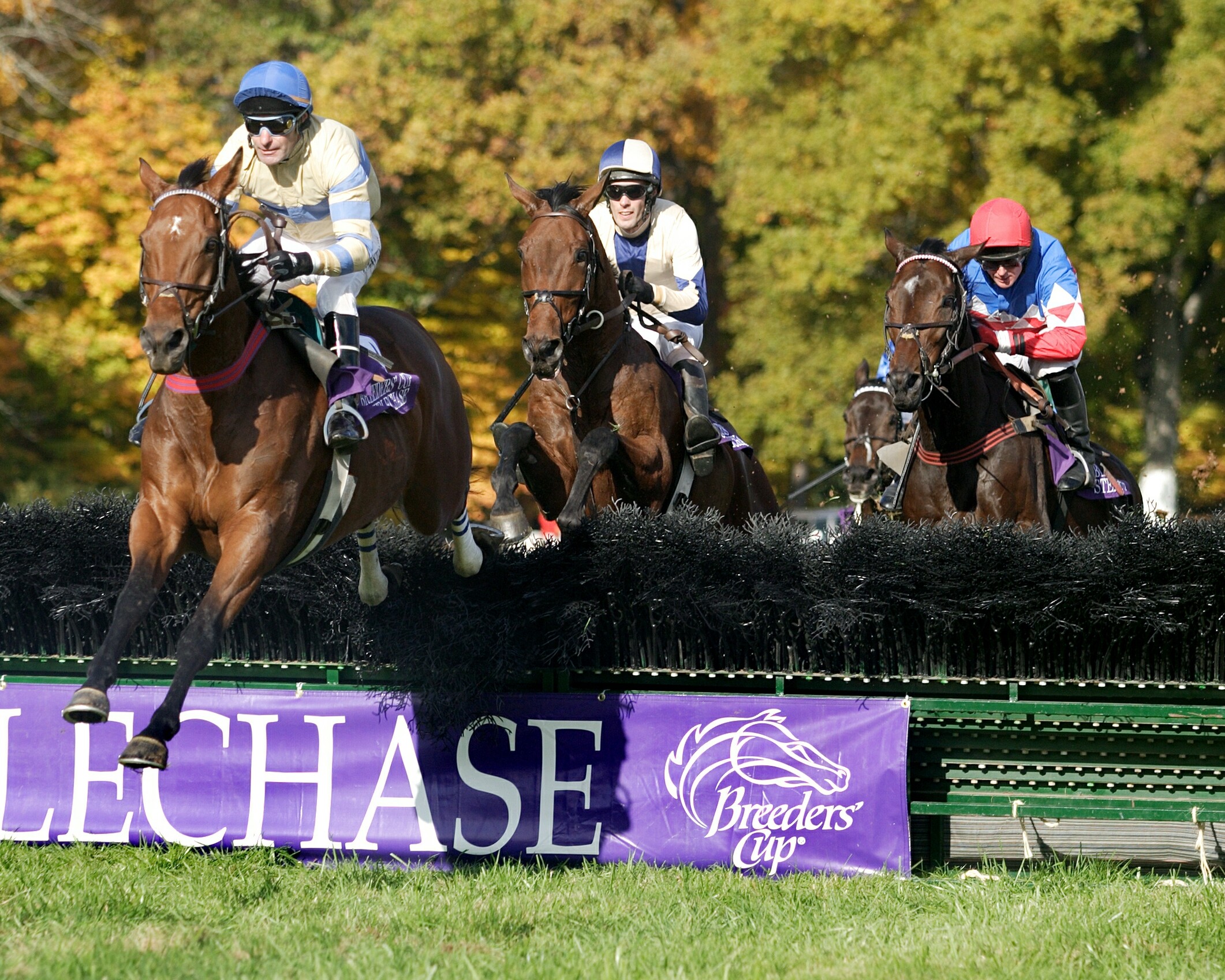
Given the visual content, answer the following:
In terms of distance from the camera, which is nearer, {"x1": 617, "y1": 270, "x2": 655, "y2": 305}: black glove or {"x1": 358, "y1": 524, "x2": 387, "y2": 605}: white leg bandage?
{"x1": 358, "y1": 524, "x2": 387, "y2": 605}: white leg bandage

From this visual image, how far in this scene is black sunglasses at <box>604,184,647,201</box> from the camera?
7863 millimetres

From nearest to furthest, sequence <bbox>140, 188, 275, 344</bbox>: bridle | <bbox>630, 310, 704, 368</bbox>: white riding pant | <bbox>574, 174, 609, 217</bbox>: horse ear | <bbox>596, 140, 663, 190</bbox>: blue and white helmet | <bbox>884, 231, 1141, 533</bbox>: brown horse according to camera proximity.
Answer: <bbox>140, 188, 275, 344</bbox>: bridle < <bbox>574, 174, 609, 217</bbox>: horse ear < <bbox>884, 231, 1141, 533</bbox>: brown horse < <bbox>596, 140, 663, 190</bbox>: blue and white helmet < <bbox>630, 310, 704, 368</bbox>: white riding pant

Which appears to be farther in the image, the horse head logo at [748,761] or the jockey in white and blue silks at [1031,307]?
the jockey in white and blue silks at [1031,307]

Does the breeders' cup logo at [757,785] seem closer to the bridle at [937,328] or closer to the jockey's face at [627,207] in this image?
the bridle at [937,328]

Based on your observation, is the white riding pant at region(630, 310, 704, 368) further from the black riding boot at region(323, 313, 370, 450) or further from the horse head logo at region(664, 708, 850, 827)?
the horse head logo at region(664, 708, 850, 827)

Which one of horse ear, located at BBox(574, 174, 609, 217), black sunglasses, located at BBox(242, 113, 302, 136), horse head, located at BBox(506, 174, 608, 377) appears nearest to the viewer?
black sunglasses, located at BBox(242, 113, 302, 136)

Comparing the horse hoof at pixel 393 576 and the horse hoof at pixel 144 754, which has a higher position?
the horse hoof at pixel 393 576

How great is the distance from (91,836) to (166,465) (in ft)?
5.64

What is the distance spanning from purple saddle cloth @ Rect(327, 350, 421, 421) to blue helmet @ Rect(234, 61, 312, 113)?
3.50ft

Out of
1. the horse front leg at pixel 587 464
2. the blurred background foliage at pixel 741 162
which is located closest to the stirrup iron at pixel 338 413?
the horse front leg at pixel 587 464

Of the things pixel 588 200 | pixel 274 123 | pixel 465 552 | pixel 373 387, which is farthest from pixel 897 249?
pixel 274 123

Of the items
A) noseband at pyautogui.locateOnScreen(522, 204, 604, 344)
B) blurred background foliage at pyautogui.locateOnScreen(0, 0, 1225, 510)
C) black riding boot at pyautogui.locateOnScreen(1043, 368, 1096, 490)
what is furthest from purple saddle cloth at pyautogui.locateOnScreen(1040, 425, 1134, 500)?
blurred background foliage at pyautogui.locateOnScreen(0, 0, 1225, 510)

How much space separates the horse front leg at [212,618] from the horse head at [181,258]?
0.69 m

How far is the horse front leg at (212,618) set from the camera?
4922mm
